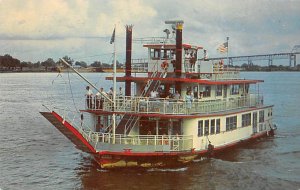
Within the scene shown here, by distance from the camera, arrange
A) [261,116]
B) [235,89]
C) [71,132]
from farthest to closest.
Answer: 1. [261,116]
2. [235,89]
3. [71,132]

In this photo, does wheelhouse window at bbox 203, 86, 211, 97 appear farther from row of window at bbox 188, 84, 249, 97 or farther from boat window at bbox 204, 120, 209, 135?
boat window at bbox 204, 120, 209, 135

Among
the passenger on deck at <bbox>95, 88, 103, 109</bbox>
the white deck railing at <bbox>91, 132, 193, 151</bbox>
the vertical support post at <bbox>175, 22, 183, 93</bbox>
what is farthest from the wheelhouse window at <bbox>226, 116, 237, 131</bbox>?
the passenger on deck at <bbox>95, 88, 103, 109</bbox>

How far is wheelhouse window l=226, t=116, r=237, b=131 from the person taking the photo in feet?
108

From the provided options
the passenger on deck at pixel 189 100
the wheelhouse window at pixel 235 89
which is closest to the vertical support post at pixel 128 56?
the passenger on deck at pixel 189 100

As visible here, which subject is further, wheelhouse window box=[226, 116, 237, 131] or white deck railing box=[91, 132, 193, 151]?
wheelhouse window box=[226, 116, 237, 131]

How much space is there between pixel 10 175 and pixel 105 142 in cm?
633

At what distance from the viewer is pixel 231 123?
33.6 m

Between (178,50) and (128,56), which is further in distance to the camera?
(128,56)

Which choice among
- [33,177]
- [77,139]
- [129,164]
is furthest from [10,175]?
[129,164]

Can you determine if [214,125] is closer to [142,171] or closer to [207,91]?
[207,91]

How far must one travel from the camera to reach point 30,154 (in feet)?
113

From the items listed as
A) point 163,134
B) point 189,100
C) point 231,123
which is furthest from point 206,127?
point 231,123

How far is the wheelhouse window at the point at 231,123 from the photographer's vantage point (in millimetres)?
32981

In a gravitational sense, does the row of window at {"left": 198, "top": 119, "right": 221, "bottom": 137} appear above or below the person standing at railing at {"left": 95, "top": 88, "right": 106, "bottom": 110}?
below
